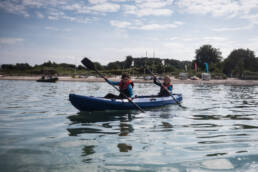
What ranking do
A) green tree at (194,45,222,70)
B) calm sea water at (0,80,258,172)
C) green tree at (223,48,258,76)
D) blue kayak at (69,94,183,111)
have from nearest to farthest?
calm sea water at (0,80,258,172) → blue kayak at (69,94,183,111) → green tree at (223,48,258,76) → green tree at (194,45,222,70)

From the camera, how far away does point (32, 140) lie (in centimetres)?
A: 606

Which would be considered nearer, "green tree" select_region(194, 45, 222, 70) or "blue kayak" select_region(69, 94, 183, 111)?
"blue kayak" select_region(69, 94, 183, 111)

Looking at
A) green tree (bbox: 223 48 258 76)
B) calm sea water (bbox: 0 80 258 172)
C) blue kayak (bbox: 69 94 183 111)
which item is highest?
green tree (bbox: 223 48 258 76)

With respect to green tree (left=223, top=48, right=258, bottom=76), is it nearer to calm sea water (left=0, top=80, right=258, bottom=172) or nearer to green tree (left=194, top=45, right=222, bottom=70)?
green tree (left=194, top=45, right=222, bottom=70)

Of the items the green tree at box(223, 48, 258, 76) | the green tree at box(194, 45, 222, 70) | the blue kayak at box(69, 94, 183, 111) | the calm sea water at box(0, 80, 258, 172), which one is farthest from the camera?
the green tree at box(194, 45, 222, 70)

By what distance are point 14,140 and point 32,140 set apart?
18.4 inches

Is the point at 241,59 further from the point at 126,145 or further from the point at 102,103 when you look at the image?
the point at 126,145

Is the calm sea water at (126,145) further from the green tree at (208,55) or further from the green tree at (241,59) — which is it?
the green tree at (208,55)

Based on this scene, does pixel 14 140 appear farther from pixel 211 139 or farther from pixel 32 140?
pixel 211 139

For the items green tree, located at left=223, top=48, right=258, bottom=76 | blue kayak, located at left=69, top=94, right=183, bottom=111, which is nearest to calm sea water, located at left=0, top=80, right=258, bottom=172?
blue kayak, located at left=69, top=94, right=183, bottom=111

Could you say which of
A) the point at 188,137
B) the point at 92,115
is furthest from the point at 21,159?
the point at 92,115

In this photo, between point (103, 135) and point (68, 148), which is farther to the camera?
point (103, 135)

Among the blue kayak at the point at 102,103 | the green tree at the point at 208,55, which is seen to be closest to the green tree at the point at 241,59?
the green tree at the point at 208,55

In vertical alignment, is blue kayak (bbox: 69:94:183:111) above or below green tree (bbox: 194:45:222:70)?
below
